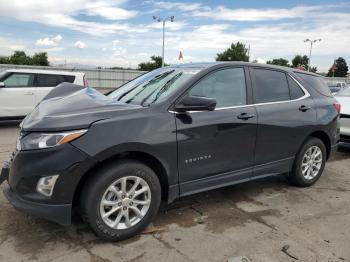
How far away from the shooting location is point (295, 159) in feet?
16.3

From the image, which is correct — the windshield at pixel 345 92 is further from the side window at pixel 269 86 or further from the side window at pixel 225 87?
the side window at pixel 225 87

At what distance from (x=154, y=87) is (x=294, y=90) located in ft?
6.44

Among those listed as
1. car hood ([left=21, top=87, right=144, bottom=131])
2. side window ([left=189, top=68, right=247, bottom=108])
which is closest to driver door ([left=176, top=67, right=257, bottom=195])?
side window ([left=189, top=68, right=247, bottom=108])

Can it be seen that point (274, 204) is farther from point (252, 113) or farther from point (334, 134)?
point (334, 134)

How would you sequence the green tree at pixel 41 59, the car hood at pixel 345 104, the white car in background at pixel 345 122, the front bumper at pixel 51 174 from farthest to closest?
1. the green tree at pixel 41 59
2. the car hood at pixel 345 104
3. the white car in background at pixel 345 122
4. the front bumper at pixel 51 174

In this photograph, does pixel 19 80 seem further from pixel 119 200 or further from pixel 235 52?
pixel 235 52

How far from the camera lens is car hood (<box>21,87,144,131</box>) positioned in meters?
3.21

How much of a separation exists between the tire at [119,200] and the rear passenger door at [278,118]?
4.91 feet

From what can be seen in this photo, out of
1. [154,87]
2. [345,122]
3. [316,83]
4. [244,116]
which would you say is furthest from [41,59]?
[244,116]

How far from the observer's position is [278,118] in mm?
4570

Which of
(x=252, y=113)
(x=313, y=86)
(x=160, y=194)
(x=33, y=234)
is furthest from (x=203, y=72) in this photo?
(x=33, y=234)

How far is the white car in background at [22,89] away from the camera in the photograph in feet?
33.9

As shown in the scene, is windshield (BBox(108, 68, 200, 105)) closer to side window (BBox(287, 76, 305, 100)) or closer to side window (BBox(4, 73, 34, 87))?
side window (BBox(287, 76, 305, 100))

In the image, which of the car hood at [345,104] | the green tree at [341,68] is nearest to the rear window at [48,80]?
the car hood at [345,104]
